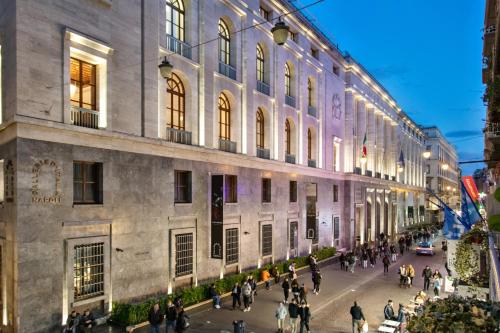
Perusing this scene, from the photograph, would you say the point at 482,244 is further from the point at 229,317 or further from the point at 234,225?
the point at 234,225

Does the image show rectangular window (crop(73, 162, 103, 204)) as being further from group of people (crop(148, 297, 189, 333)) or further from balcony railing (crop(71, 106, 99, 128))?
group of people (crop(148, 297, 189, 333))

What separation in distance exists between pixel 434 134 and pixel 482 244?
263ft

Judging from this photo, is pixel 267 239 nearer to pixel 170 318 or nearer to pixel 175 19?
pixel 170 318

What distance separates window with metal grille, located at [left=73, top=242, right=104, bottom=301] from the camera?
1428 cm

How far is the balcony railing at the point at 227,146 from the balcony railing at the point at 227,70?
12.8 ft

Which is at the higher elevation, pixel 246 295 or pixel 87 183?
pixel 87 183

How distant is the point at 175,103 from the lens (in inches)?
766

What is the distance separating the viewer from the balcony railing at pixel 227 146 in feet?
72.6

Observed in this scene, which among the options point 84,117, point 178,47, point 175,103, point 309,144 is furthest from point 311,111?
point 84,117

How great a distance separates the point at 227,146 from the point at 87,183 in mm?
9145

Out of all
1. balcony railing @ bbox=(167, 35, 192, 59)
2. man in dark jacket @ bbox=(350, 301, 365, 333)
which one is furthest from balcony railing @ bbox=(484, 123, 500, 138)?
balcony railing @ bbox=(167, 35, 192, 59)

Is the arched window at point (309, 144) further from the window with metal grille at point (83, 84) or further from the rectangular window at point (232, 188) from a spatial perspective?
the window with metal grille at point (83, 84)

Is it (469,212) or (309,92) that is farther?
(309,92)

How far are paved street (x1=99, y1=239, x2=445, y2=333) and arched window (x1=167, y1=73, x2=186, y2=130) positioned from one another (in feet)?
29.9
